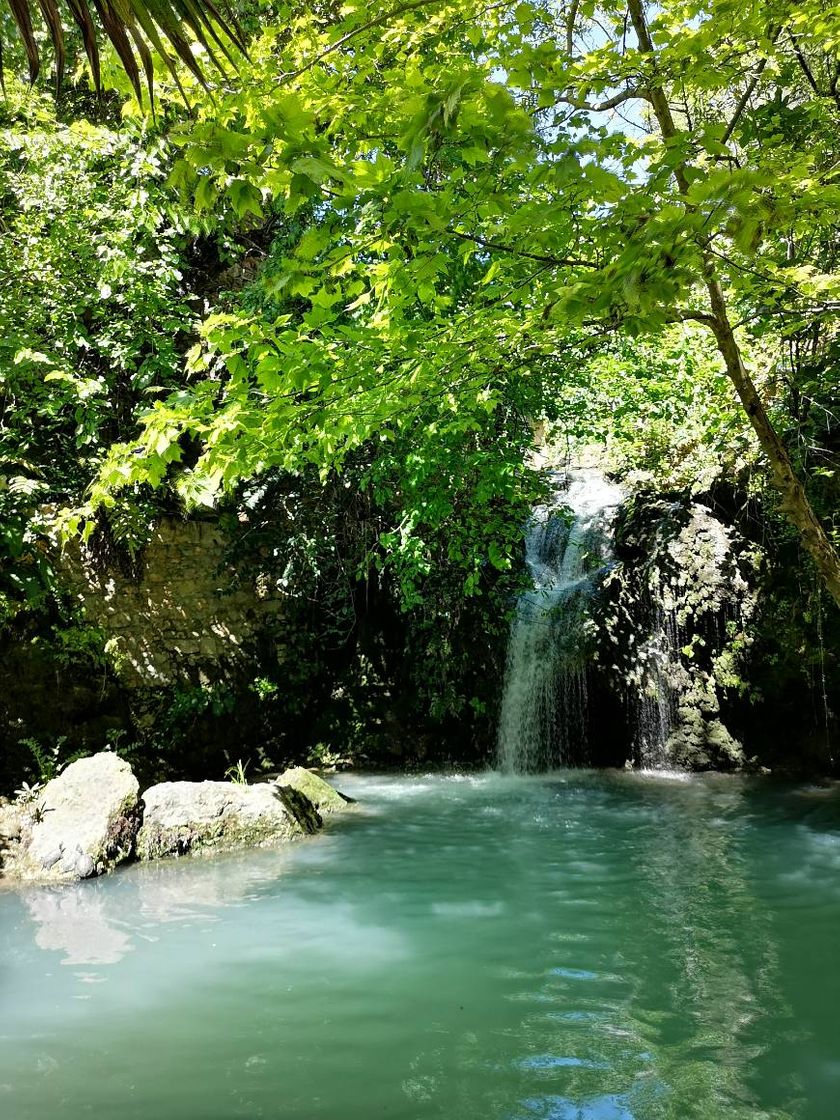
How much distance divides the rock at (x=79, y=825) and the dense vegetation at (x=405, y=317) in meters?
1.42

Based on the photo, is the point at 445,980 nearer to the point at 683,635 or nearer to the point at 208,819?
the point at 208,819

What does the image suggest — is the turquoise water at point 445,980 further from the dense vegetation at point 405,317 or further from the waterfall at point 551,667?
the waterfall at point 551,667

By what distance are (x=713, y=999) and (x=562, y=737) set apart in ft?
20.0

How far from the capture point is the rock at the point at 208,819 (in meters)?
6.50

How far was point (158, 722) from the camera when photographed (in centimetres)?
914

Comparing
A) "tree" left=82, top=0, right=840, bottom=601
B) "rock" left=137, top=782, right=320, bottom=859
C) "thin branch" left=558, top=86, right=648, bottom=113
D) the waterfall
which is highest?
"thin branch" left=558, top=86, right=648, bottom=113

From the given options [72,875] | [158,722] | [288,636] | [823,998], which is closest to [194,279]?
[288,636]

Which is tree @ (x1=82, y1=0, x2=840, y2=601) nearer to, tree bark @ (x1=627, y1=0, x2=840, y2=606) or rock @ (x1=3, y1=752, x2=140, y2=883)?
tree bark @ (x1=627, y1=0, x2=840, y2=606)

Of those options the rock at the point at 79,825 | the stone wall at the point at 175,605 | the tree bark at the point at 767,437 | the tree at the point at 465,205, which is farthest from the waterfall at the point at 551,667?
the tree at the point at 465,205

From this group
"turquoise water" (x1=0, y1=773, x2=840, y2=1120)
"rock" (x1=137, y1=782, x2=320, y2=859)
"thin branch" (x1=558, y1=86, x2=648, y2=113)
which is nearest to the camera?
"turquoise water" (x1=0, y1=773, x2=840, y2=1120)

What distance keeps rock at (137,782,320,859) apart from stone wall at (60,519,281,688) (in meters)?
2.66

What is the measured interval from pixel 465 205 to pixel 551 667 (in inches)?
309

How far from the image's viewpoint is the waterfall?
987 centimetres

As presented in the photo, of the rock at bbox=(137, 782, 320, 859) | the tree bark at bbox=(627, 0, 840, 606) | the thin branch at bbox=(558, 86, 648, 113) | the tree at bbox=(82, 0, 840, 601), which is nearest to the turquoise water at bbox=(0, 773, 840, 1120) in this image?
the rock at bbox=(137, 782, 320, 859)
